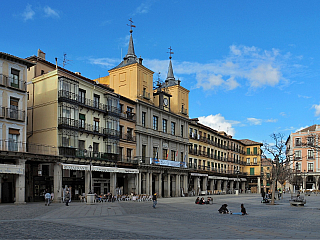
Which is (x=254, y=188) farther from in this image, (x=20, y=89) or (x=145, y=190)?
(x=20, y=89)

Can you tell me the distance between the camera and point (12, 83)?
110ft

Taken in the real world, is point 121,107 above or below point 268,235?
above

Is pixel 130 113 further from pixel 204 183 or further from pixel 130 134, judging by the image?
pixel 204 183

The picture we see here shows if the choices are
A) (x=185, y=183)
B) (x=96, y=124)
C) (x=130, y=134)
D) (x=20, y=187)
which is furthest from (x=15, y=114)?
(x=185, y=183)

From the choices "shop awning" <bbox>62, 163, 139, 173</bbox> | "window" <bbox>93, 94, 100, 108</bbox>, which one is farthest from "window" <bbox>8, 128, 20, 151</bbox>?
"window" <bbox>93, 94, 100, 108</bbox>

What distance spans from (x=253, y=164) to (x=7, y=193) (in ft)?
221

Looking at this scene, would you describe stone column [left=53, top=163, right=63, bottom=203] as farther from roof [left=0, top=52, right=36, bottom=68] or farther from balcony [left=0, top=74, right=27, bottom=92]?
roof [left=0, top=52, right=36, bottom=68]

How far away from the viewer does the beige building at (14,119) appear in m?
31.3

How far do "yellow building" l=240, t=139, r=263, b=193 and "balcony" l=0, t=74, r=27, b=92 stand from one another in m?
67.0

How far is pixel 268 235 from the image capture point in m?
14.2

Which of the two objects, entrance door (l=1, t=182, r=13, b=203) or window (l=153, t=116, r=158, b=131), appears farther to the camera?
window (l=153, t=116, r=158, b=131)

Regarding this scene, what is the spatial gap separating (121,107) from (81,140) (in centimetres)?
884

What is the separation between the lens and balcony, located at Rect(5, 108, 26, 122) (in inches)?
1272

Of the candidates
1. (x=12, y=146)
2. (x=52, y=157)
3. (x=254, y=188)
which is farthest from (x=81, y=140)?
(x=254, y=188)
